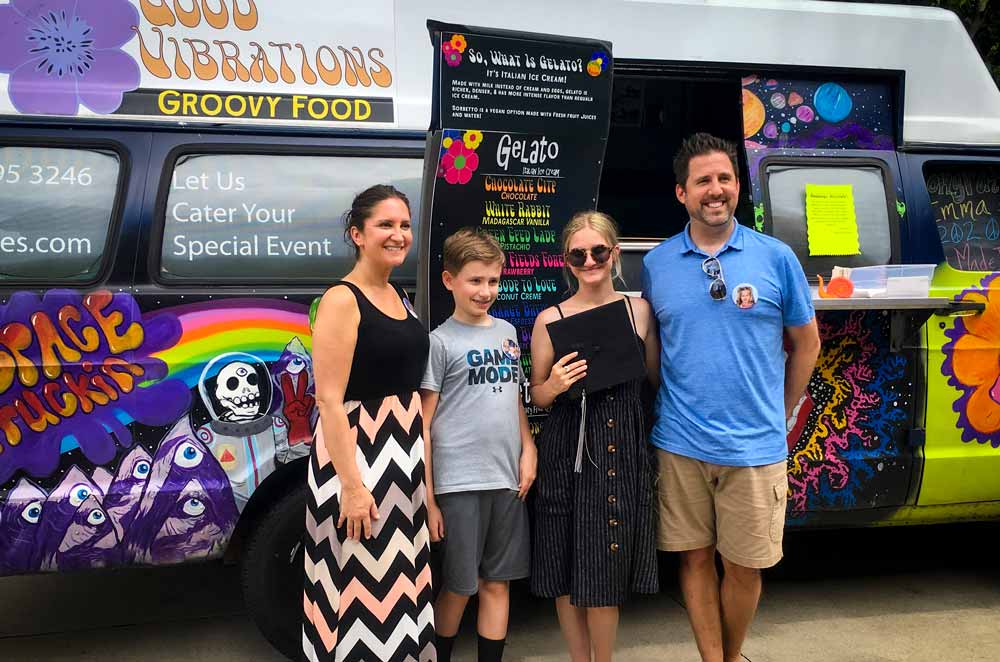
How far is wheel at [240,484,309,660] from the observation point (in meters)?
3.09

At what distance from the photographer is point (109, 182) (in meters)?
2.99

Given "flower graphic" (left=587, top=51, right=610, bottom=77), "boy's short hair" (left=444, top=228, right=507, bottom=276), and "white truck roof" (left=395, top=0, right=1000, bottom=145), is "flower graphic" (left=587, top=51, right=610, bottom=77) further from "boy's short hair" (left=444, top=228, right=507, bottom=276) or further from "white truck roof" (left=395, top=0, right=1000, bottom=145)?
"boy's short hair" (left=444, top=228, right=507, bottom=276)

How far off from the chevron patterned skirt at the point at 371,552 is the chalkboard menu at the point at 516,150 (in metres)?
0.55

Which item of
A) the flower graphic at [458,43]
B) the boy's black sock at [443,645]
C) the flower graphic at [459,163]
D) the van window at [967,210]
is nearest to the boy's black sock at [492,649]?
the boy's black sock at [443,645]

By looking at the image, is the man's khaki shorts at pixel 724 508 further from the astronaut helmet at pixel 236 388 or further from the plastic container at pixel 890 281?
the astronaut helmet at pixel 236 388

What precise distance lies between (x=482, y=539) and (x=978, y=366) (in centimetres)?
235

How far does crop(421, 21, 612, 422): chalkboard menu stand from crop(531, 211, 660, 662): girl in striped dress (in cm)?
32

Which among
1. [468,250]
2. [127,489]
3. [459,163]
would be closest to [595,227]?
[468,250]

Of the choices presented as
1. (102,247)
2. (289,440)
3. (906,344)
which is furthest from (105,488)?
(906,344)

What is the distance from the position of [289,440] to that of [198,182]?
39.7 inches

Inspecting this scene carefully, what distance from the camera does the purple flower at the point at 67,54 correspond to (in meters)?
2.89

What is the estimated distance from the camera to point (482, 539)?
8.99 ft

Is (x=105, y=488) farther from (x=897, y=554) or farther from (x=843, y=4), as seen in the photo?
(x=897, y=554)

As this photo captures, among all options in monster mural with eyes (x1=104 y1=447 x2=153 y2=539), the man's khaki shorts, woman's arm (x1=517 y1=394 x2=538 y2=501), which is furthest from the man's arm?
monster mural with eyes (x1=104 y1=447 x2=153 y2=539)
